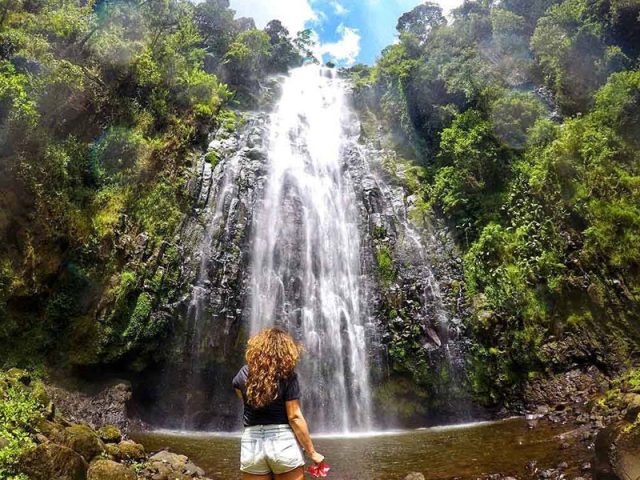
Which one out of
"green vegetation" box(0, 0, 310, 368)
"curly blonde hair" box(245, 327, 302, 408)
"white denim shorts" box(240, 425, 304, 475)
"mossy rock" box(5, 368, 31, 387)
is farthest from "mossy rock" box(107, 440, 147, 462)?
"curly blonde hair" box(245, 327, 302, 408)

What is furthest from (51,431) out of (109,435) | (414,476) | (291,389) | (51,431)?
(414,476)

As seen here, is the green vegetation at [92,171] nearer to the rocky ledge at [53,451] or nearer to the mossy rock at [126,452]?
the mossy rock at [126,452]

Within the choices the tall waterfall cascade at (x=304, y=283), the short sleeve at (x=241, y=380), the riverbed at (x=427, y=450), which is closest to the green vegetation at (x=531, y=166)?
the tall waterfall cascade at (x=304, y=283)

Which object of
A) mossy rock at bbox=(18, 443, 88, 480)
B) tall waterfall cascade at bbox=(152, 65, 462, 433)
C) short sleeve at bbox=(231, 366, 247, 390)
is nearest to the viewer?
short sleeve at bbox=(231, 366, 247, 390)

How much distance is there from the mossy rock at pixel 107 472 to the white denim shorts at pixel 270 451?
13.2 feet

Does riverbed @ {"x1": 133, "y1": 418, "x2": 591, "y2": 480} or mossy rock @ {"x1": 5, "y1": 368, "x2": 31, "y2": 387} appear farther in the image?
riverbed @ {"x1": 133, "y1": 418, "x2": 591, "y2": 480}

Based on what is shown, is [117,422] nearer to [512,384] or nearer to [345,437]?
[345,437]

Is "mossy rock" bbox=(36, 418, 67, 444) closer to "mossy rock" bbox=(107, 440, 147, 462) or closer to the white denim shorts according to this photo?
"mossy rock" bbox=(107, 440, 147, 462)

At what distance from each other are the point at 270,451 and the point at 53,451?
404 cm

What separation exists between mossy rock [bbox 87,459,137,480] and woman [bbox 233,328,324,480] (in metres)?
3.94

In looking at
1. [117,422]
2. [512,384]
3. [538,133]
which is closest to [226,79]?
[538,133]

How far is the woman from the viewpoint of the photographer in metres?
3.74

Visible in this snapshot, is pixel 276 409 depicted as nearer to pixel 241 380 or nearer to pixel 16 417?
pixel 241 380

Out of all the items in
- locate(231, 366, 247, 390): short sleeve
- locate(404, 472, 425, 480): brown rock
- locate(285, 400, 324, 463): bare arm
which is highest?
locate(231, 366, 247, 390): short sleeve
